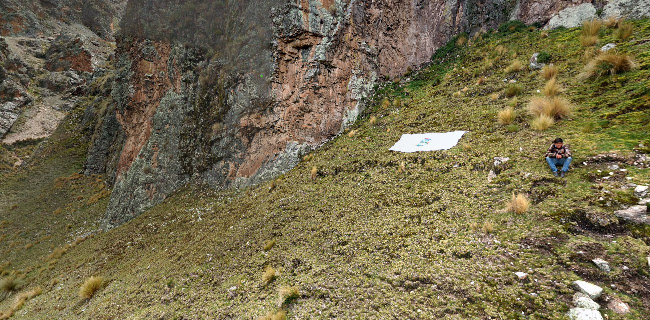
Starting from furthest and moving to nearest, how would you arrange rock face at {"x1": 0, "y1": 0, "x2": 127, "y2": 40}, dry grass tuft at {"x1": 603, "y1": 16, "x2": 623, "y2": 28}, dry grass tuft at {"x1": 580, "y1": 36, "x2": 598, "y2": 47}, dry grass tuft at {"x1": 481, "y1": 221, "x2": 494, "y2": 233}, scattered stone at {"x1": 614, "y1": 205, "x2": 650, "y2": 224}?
rock face at {"x1": 0, "y1": 0, "x2": 127, "y2": 40} → dry grass tuft at {"x1": 603, "y1": 16, "x2": 623, "y2": 28} → dry grass tuft at {"x1": 580, "y1": 36, "x2": 598, "y2": 47} → dry grass tuft at {"x1": 481, "y1": 221, "x2": 494, "y2": 233} → scattered stone at {"x1": 614, "y1": 205, "x2": 650, "y2": 224}

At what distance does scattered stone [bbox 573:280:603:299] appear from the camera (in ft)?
10.2

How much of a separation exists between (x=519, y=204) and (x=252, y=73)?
1327cm

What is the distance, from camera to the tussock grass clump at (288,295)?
16.8ft

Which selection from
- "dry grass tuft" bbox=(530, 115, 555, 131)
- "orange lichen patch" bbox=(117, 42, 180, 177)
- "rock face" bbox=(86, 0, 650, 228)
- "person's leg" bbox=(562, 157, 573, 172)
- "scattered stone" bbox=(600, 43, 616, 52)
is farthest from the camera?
"orange lichen patch" bbox=(117, 42, 180, 177)

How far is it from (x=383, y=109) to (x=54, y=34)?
241ft

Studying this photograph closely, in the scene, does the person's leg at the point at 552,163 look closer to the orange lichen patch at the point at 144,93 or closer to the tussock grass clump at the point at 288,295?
the tussock grass clump at the point at 288,295

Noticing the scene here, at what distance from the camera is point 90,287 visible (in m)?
9.38

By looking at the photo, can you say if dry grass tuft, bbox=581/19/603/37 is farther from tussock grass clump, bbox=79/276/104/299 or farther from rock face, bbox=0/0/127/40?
rock face, bbox=0/0/127/40

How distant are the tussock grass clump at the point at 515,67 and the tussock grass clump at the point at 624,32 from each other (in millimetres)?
2787

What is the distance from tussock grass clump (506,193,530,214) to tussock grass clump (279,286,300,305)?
463cm

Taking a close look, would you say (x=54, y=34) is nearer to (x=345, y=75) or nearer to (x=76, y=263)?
(x=76, y=263)

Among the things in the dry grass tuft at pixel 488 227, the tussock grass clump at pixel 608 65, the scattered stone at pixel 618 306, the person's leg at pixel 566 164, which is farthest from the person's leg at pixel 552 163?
the tussock grass clump at pixel 608 65

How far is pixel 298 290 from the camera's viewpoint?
5293 millimetres

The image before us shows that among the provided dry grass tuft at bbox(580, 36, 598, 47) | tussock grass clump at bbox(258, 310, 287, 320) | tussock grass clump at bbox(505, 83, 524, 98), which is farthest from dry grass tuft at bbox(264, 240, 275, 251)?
dry grass tuft at bbox(580, 36, 598, 47)
